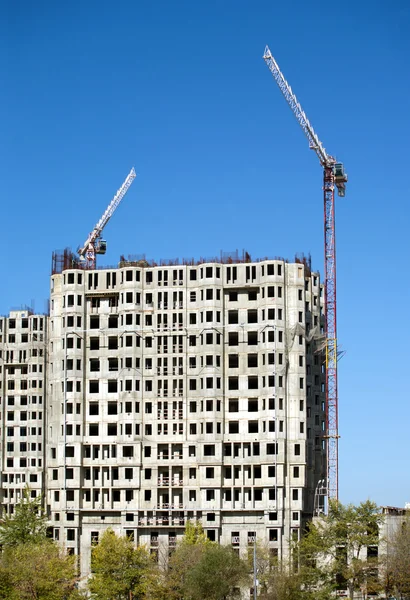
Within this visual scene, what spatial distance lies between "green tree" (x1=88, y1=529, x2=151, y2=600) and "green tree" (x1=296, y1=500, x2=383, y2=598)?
64.6 ft

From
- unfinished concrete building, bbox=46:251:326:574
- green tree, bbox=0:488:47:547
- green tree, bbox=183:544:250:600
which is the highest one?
unfinished concrete building, bbox=46:251:326:574

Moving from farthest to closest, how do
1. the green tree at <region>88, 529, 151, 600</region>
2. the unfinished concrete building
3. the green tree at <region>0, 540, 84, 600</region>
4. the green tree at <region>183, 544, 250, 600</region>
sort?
the unfinished concrete building, the green tree at <region>88, 529, 151, 600</region>, the green tree at <region>183, 544, 250, 600</region>, the green tree at <region>0, 540, 84, 600</region>

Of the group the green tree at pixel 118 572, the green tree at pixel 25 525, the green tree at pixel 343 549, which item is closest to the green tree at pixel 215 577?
the green tree at pixel 118 572

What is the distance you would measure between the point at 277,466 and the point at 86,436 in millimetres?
29126

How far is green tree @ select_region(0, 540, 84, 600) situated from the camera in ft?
493

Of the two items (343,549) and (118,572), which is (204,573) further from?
(343,549)

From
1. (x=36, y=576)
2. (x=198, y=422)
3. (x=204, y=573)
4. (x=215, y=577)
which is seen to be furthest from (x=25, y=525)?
→ (x=215, y=577)

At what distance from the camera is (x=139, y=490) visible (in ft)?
638

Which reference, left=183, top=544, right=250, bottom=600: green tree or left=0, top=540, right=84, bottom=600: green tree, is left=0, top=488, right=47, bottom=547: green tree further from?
left=183, top=544, right=250, bottom=600: green tree

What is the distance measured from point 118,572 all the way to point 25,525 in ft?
103

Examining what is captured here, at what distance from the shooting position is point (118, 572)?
161 metres

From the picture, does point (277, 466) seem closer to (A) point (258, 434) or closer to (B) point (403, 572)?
(A) point (258, 434)

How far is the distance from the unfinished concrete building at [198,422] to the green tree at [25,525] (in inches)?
159

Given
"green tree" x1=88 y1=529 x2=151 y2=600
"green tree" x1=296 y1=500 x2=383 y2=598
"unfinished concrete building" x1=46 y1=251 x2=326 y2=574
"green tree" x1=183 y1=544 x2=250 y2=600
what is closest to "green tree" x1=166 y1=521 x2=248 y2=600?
"green tree" x1=183 y1=544 x2=250 y2=600
